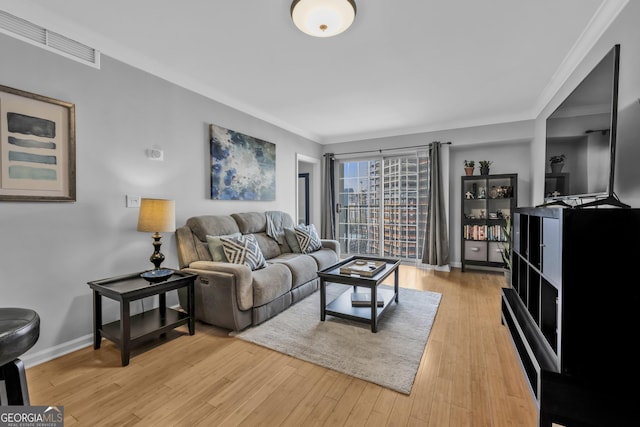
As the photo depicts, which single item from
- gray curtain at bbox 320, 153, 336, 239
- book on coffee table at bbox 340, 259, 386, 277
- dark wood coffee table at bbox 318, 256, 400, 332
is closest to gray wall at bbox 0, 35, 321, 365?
dark wood coffee table at bbox 318, 256, 400, 332

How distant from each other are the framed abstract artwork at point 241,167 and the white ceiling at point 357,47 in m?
0.47

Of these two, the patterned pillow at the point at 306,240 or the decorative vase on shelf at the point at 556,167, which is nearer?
the decorative vase on shelf at the point at 556,167

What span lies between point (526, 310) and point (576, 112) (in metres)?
1.51

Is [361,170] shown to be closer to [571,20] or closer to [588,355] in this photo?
[571,20]

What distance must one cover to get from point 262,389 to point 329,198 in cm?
423

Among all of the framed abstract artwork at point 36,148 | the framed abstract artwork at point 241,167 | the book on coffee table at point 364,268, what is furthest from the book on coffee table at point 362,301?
the framed abstract artwork at point 36,148

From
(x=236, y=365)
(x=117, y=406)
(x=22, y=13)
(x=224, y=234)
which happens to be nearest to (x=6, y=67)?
(x=22, y=13)

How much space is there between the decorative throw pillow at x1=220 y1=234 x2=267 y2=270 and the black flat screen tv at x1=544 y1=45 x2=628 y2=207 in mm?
2643

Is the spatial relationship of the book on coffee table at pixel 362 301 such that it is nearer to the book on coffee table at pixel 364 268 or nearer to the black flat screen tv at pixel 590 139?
the book on coffee table at pixel 364 268

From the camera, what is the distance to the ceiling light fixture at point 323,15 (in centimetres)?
174

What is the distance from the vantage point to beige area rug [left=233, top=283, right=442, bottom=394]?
1933 millimetres

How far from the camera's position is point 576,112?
6.61 ft

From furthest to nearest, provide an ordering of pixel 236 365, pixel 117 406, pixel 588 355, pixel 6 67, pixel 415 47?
pixel 415 47
pixel 236 365
pixel 6 67
pixel 117 406
pixel 588 355

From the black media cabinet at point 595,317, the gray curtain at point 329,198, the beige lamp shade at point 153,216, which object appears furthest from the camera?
the gray curtain at point 329,198
